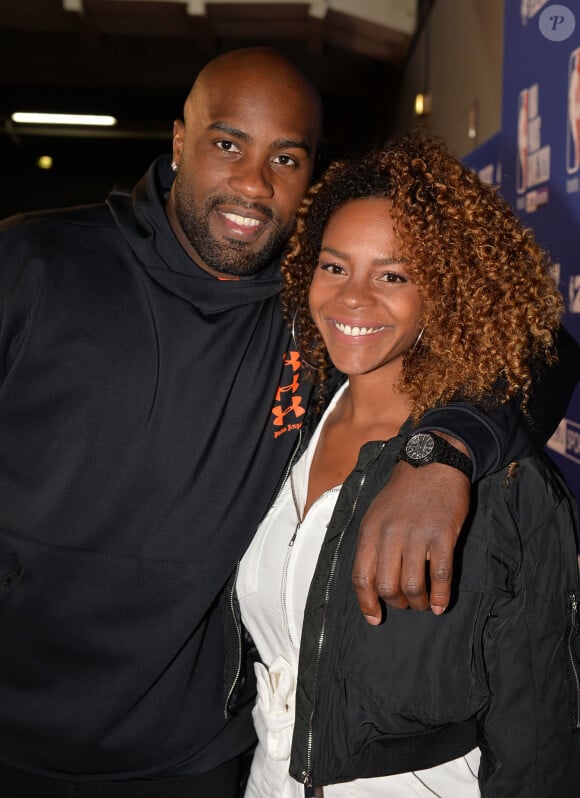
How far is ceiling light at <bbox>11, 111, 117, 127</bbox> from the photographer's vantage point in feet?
33.8

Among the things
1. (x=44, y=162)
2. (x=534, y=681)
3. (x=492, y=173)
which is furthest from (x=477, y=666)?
(x=44, y=162)

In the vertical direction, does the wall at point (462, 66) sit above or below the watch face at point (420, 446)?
above

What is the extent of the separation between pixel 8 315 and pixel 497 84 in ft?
7.69

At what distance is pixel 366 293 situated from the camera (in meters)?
1.47

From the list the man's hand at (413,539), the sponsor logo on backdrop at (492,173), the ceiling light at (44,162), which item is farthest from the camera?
the ceiling light at (44,162)

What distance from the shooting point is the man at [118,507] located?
62.4 inches

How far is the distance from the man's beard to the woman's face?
303 millimetres

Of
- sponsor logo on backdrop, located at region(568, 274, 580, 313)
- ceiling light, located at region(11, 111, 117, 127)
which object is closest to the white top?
sponsor logo on backdrop, located at region(568, 274, 580, 313)

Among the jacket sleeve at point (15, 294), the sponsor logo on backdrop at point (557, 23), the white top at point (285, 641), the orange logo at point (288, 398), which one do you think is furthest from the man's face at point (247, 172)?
the sponsor logo on backdrop at point (557, 23)

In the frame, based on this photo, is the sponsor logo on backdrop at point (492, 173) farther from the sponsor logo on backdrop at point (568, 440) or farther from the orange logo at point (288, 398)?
the orange logo at point (288, 398)

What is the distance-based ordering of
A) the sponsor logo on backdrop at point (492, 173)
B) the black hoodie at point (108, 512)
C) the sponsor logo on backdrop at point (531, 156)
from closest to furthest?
1. the black hoodie at point (108, 512)
2. the sponsor logo on backdrop at point (531, 156)
3. the sponsor logo on backdrop at point (492, 173)

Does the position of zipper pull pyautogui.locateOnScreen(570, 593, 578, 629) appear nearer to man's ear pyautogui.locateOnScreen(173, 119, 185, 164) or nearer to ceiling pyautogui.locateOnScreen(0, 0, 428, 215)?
man's ear pyautogui.locateOnScreen(173, 119, 185, 164)

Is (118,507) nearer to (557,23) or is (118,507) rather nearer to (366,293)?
(366,293)

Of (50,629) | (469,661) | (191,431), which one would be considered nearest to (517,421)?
(469,661)
